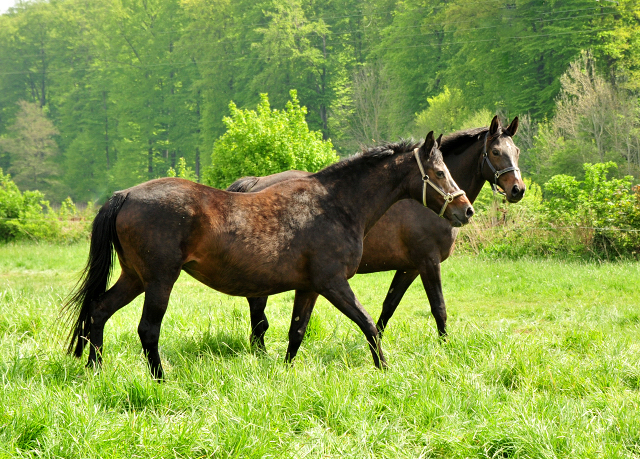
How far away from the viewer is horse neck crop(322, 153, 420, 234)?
5406 millimetres

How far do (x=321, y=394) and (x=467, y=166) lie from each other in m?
3.46

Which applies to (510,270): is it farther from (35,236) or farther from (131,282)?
(35,236)

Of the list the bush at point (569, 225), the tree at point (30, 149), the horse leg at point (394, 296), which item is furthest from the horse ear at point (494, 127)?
the tree at point (30, 149)

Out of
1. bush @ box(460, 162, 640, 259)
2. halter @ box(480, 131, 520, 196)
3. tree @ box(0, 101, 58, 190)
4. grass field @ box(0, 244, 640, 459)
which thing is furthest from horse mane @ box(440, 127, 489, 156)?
tree @ box(0, 101, 58, 190)

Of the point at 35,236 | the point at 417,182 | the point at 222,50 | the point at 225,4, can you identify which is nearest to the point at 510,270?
the point at 417,182

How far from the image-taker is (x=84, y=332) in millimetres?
5094

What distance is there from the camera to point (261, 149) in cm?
1661

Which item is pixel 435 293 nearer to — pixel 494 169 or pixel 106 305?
pixel 494 169

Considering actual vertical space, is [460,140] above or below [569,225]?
above

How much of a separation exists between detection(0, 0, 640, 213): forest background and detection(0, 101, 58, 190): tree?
6.0 inches

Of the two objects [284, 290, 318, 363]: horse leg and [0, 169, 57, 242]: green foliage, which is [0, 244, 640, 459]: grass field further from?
[0, 169, 57, 242]: green foliage

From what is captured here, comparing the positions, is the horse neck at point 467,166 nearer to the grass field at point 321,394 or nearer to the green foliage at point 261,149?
the grass field at point 321,394

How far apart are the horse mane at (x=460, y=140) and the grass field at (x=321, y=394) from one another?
1.93 m

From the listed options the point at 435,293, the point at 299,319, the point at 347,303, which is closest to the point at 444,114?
the point at 435,293
